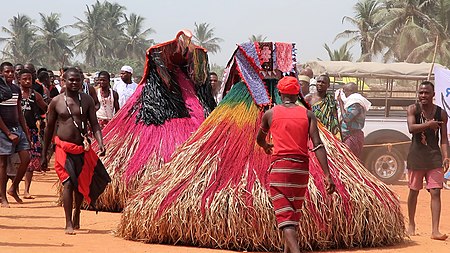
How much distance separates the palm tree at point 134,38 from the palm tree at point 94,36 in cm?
179

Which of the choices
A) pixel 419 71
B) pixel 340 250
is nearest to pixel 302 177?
pixel 340 250

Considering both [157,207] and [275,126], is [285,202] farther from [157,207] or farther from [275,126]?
[157,207]

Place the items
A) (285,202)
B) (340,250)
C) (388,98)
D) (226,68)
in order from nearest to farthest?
(285,202) → (340,250) → (226,68) → (388,98)

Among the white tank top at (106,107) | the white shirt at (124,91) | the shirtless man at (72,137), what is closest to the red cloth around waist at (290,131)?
the shirtless man at (72,137)

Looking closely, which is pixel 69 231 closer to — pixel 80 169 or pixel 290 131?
pixel 80 169

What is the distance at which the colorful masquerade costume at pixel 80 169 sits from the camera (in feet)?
27.7

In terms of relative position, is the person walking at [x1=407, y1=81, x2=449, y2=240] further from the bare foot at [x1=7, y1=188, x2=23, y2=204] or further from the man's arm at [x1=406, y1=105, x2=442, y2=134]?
the bare foot at [x1=7, y1=188, x2=23, y2=204]

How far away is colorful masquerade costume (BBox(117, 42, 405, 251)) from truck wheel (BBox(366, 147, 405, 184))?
6984mm

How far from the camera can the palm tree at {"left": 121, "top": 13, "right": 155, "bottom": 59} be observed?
293 ft

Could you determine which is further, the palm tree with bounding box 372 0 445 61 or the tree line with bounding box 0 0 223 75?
the tree line with bounding box 0 0 223 75

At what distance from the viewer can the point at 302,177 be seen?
6457 millimetres

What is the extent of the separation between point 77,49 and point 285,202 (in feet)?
283

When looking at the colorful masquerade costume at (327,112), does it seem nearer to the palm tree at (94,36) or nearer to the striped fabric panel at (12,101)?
the striped fabric panel at (12,101)

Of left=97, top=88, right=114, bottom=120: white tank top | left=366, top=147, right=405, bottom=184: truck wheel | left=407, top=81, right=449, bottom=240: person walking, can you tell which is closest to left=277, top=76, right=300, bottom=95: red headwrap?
left=407, top=81, right=449, bottom=240: person walking
